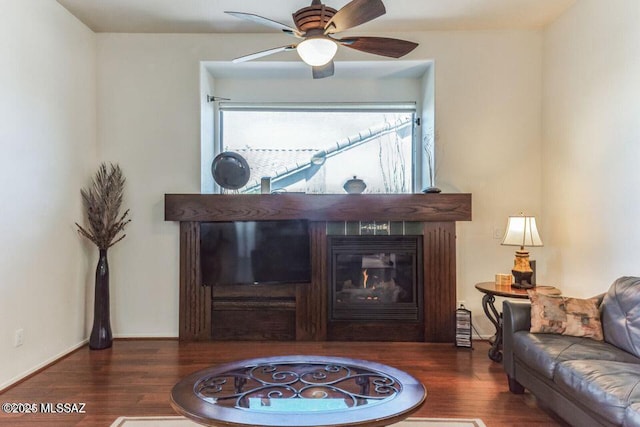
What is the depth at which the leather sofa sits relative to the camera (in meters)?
1.99

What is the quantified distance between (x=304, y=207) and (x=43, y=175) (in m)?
2.29

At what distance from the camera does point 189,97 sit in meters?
4.45

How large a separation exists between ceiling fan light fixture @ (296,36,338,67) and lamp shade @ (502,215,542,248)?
2.19 m

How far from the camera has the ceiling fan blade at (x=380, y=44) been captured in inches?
118

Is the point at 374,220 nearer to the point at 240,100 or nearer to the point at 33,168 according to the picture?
the point at 240,100

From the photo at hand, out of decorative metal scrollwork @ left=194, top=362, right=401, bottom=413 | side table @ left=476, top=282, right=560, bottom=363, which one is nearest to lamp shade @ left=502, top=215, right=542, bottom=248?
side table @ left=476, top=282, right=560, bottom=363

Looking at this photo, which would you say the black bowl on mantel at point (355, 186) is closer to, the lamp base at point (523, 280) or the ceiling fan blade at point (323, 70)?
the ceiling fan blade at point (323, 70)

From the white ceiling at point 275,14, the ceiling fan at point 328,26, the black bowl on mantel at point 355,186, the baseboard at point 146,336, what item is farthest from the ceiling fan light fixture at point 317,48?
the baseboard at point 146,336

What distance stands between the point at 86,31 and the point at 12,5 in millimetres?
1080

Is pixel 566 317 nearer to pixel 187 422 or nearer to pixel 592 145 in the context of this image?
pixel 592 145

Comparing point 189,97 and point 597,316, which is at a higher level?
point 189,97

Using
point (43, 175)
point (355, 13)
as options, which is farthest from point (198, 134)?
point (355, 13)

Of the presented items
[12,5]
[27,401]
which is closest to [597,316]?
[27,401]

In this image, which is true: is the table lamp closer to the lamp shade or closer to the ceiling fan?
the lamp shade
